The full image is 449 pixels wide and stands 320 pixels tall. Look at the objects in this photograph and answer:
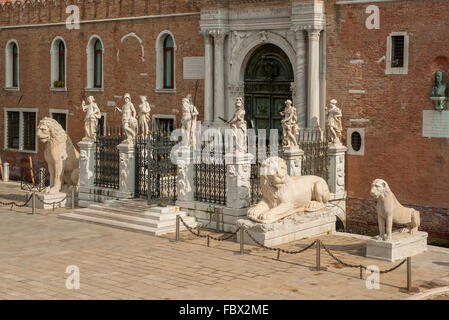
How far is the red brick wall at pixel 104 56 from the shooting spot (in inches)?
904

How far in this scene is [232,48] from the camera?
2119 centimetres

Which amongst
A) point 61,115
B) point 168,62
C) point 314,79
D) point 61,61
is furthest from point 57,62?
point 314,79

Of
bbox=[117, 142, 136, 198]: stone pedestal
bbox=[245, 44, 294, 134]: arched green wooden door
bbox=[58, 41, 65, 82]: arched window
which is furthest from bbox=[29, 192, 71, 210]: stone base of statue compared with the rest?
bbox=[58, 41, 65, 82]: arched window

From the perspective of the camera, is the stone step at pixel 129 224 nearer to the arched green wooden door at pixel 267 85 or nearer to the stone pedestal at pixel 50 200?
the stone pedestal at pixel 50 200

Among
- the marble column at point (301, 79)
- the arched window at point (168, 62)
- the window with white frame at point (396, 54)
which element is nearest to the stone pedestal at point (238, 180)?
the marble column at point (301, 79)

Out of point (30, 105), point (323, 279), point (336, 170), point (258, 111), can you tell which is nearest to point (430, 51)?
point (336, 170)

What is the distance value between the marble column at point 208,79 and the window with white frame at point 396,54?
569cm

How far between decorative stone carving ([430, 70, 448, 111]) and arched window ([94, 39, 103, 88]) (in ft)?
41.7

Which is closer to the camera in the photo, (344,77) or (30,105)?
(344,77)

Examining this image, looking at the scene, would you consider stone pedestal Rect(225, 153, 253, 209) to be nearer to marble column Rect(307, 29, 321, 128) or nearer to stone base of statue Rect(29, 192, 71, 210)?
marble column Rect(307, 29, 321, 128)

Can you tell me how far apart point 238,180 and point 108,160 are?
4.85 m

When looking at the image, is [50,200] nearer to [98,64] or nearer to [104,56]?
[104,56]

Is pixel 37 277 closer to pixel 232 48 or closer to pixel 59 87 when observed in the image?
pixel 232 48

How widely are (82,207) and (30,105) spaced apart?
10.2 m
